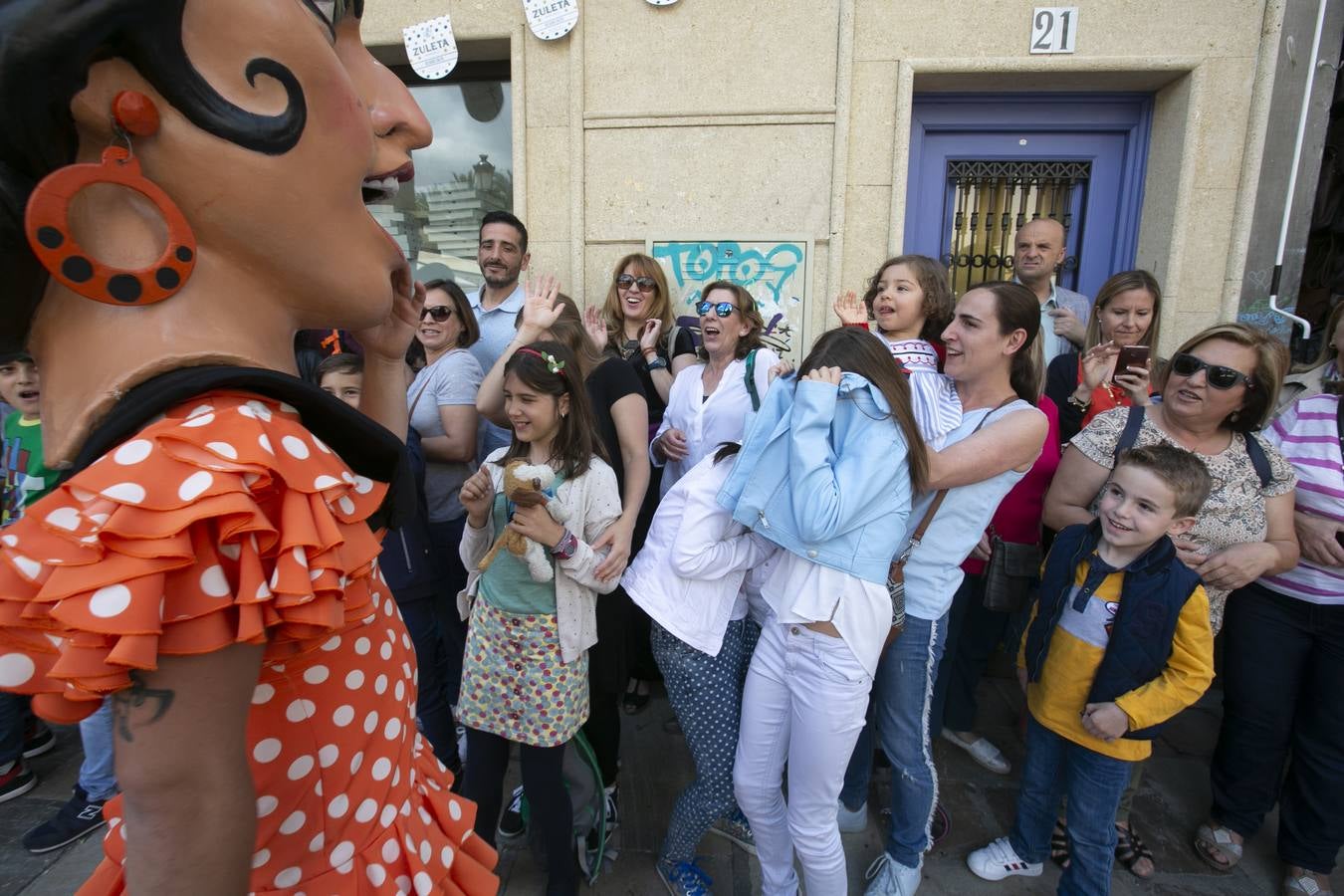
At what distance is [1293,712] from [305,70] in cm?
358

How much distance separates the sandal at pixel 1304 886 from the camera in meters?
2.42

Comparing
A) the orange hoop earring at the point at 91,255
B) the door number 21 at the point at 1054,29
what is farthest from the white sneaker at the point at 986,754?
the door number 21 at the point at 1054,29

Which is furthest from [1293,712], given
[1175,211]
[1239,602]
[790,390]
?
[1175,211]

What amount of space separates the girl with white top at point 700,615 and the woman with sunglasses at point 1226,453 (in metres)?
1.37

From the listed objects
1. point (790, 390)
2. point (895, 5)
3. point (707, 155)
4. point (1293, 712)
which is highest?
point (895, 5)

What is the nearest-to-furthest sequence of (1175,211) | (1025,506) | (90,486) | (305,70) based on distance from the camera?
(90,486) < (305,70) < (1025,506) < (1175,211)

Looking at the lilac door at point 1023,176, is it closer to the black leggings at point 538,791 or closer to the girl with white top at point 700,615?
the girl with white top at point 700,615

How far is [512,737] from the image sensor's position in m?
2.13

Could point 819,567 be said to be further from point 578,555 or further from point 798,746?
point 578,555

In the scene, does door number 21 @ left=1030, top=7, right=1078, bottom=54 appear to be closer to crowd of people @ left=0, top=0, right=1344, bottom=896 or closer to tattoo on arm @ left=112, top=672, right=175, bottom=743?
crowd of people @ left=0, top=0, right=1344, bottom=896

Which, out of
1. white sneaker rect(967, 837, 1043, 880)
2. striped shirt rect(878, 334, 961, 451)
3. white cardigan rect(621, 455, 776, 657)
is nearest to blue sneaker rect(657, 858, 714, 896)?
white cardigan rect(621, 455, 776, 657)

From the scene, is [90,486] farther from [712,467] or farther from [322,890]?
[712,467]

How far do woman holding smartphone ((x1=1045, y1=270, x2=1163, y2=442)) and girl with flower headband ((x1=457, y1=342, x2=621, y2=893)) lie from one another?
2125 millimetres

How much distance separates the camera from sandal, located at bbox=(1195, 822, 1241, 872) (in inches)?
101
